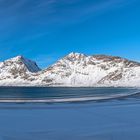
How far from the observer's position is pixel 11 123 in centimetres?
2048

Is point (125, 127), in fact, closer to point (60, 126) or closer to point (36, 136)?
point (60, 126)

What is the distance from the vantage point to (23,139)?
1495 centimetres

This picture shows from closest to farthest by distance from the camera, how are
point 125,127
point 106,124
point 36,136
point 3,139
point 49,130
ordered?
1. point 3,139
2. point 36,136
3. point 49,130
4. point 125,127
5. point 106,124

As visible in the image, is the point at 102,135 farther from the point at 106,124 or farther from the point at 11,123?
the point at 11,123

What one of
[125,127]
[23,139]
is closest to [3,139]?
[23,139]

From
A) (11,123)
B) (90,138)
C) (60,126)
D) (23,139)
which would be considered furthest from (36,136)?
(11,123)

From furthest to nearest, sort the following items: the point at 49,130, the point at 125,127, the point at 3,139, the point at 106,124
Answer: the point at 106,124
the point at 125,127
the point at 49,130
the point at 3,139

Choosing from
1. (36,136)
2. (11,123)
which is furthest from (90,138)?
(11,123)

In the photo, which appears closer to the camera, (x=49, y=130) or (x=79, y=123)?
(x=49, y=130)

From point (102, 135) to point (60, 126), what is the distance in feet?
12.2

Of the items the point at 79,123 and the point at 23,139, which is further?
the point at 79,123

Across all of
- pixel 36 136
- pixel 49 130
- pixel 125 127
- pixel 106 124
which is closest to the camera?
pixel 36 136

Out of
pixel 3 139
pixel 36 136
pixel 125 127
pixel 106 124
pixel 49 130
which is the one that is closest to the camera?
pixel 3 139

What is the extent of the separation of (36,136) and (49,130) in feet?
6.54
